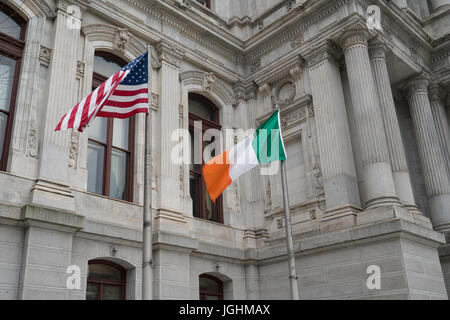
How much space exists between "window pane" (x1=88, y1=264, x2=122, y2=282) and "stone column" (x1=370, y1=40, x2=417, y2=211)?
9303 mm

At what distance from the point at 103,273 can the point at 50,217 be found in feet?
8.66

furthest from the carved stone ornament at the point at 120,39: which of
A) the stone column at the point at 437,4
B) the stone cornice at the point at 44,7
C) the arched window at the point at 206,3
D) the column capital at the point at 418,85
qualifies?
the stone column at the point at 437,4

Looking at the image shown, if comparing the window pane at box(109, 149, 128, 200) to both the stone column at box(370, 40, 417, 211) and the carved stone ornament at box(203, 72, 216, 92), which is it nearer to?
the carved stone ornament at box(203, 72, 216, 92)

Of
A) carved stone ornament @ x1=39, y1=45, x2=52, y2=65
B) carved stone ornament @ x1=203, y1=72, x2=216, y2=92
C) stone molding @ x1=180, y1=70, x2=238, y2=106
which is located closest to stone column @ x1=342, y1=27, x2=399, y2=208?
stone molding @ x1=180, y1=70, x2=238, y2=106

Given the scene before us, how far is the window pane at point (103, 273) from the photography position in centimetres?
1265

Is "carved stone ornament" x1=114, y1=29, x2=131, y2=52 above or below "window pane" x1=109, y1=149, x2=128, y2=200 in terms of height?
above

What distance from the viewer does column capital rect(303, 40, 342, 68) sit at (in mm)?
16797

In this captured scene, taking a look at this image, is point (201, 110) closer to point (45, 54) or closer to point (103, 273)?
point (45, 54)

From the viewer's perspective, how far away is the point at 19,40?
13227 mm

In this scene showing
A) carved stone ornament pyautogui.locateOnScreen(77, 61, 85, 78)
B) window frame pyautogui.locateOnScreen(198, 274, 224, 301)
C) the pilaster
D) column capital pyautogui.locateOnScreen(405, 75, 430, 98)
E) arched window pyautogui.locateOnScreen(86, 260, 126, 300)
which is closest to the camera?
arched window pyautogui.locateOnScreen(86, 260, 126, 300)

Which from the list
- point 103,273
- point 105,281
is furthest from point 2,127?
point 105,281

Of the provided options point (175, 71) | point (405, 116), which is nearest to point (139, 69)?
point (175, 71)
